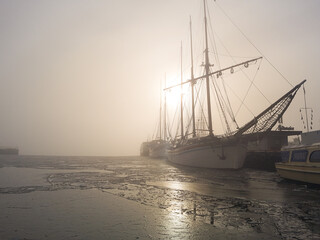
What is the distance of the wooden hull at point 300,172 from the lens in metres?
16.8

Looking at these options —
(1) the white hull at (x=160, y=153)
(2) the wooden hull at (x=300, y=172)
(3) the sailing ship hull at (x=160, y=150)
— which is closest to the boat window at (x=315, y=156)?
(2) the wooden hull at (x=300, y=172)

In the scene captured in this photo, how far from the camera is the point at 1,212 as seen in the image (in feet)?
33.3

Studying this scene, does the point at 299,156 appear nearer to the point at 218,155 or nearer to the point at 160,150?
the point at 218,155

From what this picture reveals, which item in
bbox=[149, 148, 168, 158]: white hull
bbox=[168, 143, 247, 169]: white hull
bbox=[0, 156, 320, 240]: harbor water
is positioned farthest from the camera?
→ bbox=[149, 148, 168, 158]: white hull

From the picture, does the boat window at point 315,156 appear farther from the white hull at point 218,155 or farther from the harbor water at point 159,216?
the white hull at point 218,155

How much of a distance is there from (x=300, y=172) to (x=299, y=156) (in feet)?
4.05

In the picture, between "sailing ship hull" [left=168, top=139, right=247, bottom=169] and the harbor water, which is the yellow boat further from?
"sailing ship hull" [left=168, top=139, right=247, bottom=169]

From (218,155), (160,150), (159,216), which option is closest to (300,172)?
(159,216)

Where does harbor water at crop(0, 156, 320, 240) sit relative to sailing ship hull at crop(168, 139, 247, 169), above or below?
below

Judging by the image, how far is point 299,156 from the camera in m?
18.9

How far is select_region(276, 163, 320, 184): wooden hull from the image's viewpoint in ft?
55.3

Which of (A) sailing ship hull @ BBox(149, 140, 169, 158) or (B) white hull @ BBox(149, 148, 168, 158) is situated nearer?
(A) sailing ship hull @ BBox(149, 140, 169, 158)

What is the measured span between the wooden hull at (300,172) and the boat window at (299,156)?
528 mm

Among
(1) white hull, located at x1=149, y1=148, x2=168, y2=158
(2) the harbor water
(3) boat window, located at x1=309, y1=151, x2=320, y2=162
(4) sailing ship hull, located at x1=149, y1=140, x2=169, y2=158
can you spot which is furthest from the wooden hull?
(1) white hull, located at x1=149, y1=148, x2=168, y2=158
